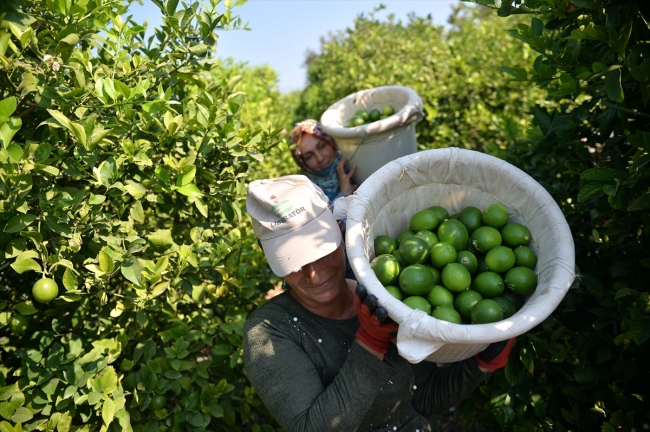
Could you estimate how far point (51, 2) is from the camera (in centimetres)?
171

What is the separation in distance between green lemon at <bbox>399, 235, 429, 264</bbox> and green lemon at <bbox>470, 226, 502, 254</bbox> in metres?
0.22

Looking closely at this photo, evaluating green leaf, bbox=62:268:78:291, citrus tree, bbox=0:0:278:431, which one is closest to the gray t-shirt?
citrus tree, bbox=0:0:278:431

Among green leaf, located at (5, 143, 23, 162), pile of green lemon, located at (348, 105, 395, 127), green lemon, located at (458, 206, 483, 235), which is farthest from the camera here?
pile of green lemon, located at (348, 105, 395, 127)

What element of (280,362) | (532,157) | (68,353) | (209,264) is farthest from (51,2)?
(532,157)

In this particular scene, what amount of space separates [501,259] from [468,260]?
12 cm

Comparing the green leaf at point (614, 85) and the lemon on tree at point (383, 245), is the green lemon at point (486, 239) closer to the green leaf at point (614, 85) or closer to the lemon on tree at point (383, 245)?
the lemon on tree at point (383, 245)

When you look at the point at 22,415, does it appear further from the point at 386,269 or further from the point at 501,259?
the point at 501,259

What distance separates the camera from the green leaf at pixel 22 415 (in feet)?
6.15

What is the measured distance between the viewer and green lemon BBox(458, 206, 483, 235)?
1907mm

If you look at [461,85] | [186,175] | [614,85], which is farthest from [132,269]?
[461,85]

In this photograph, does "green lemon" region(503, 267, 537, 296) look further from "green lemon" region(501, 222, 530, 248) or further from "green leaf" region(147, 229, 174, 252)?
"green leaf" region(147, 229, 174, 252)

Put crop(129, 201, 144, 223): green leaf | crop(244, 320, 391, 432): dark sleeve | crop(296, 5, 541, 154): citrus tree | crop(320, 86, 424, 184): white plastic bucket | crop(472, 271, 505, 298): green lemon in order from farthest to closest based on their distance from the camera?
crop(296, 5, 541, 154): citrus tree, crop(320, 86, 424, 184): white plastic bucket, crop(129, 201, 144, 223): green leaf, crop(472, 271, 505, 298): green lemon, crop(244, 320, 391, 432): dark sleeve

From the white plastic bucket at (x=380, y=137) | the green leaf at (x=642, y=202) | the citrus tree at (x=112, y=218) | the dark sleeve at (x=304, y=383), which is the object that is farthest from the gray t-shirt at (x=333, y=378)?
the white plastic bucket at (x=380, y=137)

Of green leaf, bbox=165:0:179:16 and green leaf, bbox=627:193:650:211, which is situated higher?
green leaf, bbox=165:0:179:16
